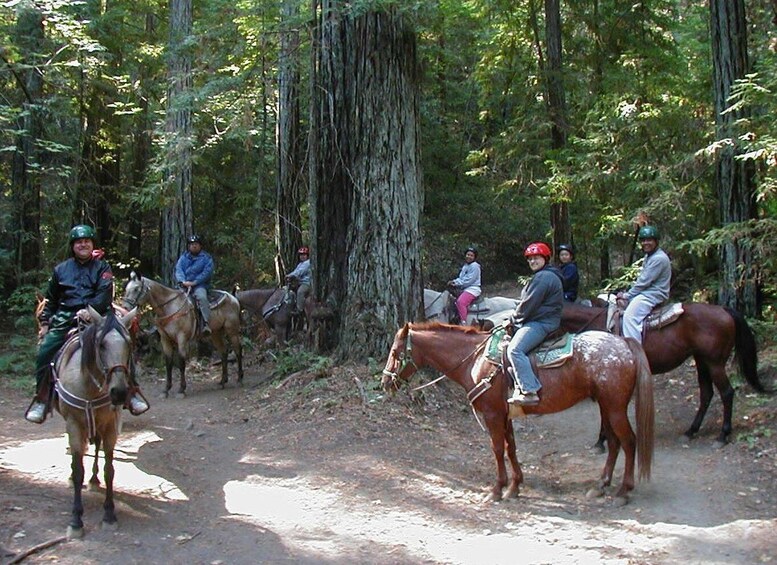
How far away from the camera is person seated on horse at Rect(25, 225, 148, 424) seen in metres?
6.90

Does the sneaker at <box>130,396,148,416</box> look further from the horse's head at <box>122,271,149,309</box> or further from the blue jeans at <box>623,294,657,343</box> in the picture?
the blue jeans at <box>623,294,657,343</box>

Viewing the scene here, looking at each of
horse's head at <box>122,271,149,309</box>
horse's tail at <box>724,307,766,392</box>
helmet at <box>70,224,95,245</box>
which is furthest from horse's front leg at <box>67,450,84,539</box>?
horse's tail at <box>724,307,766,392</box>

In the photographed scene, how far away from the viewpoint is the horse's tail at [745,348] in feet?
29.3

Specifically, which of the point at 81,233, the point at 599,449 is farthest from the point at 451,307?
the point at 81,233

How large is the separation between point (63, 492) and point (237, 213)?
13.6 meters

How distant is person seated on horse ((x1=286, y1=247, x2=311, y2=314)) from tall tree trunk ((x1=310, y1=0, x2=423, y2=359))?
15.6ft

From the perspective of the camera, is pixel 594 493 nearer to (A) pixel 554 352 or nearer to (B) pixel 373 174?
(A) pixel 554 352

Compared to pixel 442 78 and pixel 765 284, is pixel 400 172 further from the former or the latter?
pixel 442 78

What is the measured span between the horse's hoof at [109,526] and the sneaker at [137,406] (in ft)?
3.47

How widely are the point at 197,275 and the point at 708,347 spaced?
8.95 m

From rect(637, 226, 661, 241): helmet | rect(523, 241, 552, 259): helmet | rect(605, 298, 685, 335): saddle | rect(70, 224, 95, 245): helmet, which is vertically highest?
rect(70, 224, 95, 245): helmet

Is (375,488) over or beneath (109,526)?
beneath

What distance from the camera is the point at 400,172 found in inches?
414

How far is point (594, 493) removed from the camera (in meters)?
7.10
